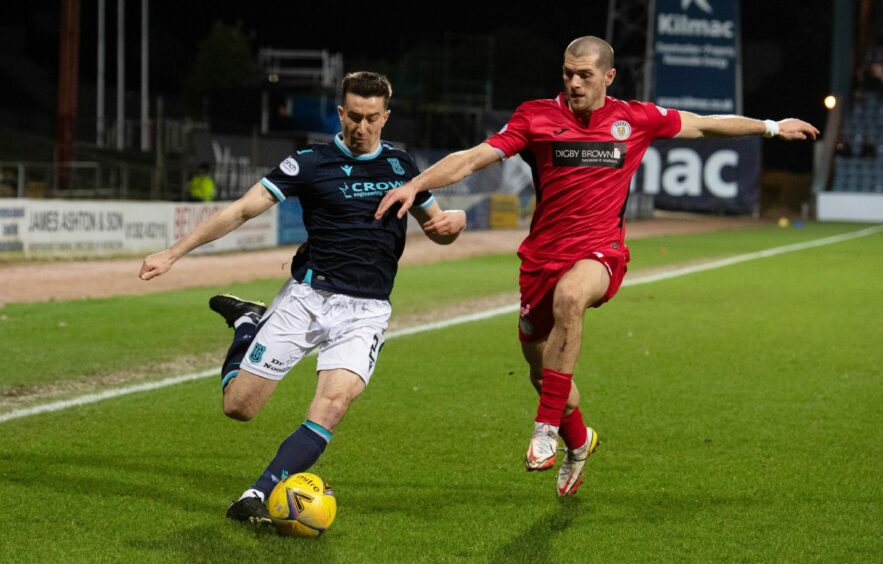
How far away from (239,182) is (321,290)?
34.7 meters

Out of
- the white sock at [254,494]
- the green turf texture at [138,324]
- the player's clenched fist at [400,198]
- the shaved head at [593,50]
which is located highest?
the shaved head at [593,50]

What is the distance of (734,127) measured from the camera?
736 cm

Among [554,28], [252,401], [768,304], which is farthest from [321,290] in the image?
[554,28]

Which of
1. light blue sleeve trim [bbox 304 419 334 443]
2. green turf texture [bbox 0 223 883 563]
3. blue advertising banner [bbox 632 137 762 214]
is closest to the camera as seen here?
green turf texture [bbox 0 223 883 563]

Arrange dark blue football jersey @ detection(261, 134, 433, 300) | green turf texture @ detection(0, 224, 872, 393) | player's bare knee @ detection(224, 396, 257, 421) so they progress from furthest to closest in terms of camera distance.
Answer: green turf texture @ detection(0, 224, 872, 393) → player's bare knee @ detection(224, 396, 257, 421) → dark blue football jersey @ detection(261, 134, 433, 300)

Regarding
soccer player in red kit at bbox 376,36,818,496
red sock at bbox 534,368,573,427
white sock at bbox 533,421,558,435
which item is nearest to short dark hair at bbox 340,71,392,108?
soccer player in red kit at bbox 376,36,818,496

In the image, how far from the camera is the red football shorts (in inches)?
273

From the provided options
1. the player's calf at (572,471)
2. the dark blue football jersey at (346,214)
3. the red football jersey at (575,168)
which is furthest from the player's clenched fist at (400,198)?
the player's calf at (572,471)

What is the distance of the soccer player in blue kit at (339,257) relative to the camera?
6.32 metres

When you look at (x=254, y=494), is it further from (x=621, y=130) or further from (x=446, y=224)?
(x=621, y=130)

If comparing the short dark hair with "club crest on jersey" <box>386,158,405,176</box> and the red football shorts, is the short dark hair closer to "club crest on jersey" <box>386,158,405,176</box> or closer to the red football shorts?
"club crest on jersey" <box>386,158,405,176</box>

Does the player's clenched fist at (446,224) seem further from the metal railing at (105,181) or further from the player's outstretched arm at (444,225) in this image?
the metal railing at (105,181)

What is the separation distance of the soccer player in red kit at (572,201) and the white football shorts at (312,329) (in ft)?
2.86

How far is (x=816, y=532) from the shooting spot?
6246 mm
